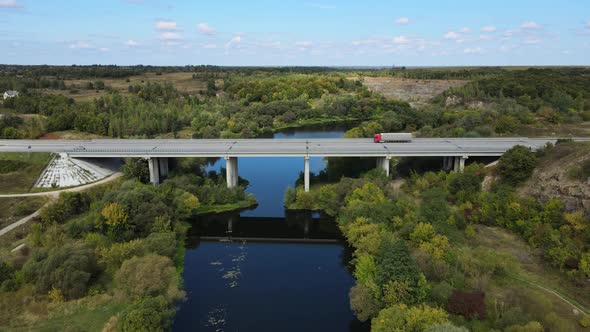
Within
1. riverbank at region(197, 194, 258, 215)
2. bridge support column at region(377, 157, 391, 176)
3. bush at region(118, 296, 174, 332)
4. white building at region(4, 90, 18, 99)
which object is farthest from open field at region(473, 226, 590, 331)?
white building at region(4, 90, 18, 99)

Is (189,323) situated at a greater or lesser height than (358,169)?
lesser

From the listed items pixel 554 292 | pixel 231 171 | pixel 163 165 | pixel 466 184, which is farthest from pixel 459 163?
pixel 163 165

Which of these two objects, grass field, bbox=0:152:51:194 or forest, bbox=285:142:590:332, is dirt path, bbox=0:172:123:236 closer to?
grass field, bbox=0:152:51:194

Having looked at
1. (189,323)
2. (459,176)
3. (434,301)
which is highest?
(459,176)

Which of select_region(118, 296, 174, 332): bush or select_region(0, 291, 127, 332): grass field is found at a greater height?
select_region(118, 296, 174, 332): bush

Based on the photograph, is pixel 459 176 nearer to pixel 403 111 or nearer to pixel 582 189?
pixel 582 189

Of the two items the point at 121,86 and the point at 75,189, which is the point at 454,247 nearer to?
the point at 75,189

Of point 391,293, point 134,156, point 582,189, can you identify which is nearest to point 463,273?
point 391,293
